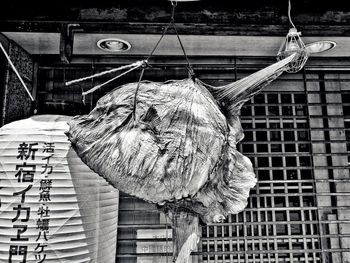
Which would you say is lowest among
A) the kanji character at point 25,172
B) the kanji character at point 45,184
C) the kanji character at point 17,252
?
the kanji character at point 17,252

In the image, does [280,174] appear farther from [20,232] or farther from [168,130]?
[20,232]

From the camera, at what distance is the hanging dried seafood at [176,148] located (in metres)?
1.58

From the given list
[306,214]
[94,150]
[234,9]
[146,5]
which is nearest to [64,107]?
[94,150]

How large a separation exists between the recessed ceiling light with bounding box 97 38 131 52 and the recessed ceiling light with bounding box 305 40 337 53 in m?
2.07

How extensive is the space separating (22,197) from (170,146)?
114cm

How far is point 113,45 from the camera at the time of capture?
10.7 ft

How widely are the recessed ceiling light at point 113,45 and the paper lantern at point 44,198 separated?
1396 millimetres

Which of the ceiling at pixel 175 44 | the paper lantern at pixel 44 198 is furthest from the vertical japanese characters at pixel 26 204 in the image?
the ceiling at pixel 175 44

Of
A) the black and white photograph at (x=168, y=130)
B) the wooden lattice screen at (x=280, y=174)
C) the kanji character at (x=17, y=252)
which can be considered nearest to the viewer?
the black and white photograph at (x=168, y=130)

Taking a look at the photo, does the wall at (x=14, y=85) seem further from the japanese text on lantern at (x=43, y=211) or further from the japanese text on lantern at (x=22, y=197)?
the japanese text on lantern at (x=43, y=211)

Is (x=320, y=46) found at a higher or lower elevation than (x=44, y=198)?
higher

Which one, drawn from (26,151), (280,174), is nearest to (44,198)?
(26,151)

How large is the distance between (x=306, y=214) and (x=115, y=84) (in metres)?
3.06

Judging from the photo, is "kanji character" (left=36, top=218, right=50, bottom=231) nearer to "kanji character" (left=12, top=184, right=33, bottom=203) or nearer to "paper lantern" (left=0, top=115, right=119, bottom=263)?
"paper lantern" (left=0, top=115, right=119, bottom=263)
